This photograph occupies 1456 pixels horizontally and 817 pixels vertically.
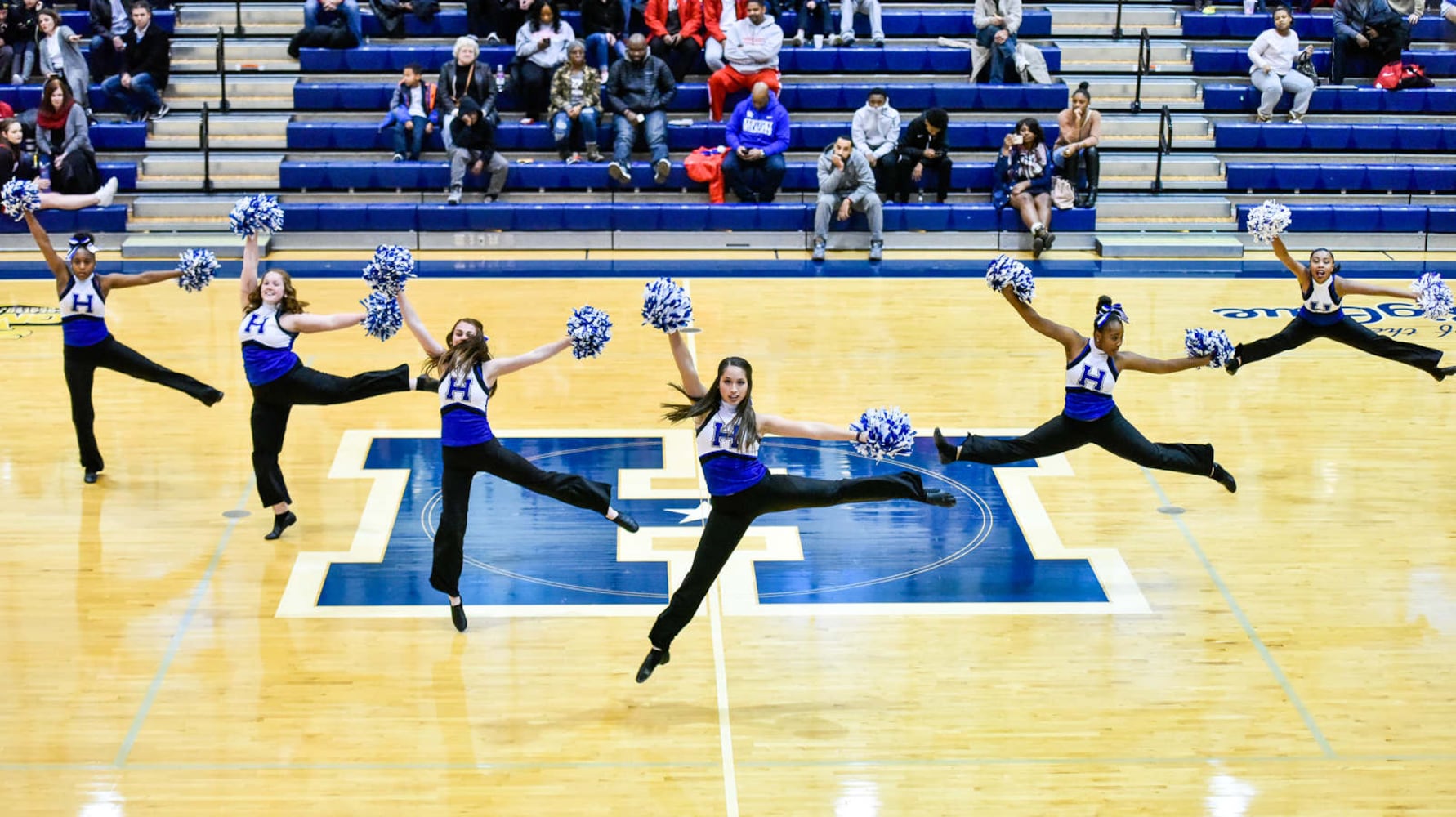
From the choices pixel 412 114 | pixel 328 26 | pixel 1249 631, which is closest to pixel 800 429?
pixel 1249 631

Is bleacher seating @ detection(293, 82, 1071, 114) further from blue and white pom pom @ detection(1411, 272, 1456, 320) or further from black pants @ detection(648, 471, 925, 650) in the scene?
black pants @ detection(648, 471, 925, 650)

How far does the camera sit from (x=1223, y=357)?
9.61 meters

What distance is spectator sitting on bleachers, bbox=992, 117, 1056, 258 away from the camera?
1803cm

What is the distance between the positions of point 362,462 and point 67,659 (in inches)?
126

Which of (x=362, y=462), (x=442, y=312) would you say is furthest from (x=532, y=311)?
(x=362, y=462)

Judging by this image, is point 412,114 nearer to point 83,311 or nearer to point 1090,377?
point 83,311

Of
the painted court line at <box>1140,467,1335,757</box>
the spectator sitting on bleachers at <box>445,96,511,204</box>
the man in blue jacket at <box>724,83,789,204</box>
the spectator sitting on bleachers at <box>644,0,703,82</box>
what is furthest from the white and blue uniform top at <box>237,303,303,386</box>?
the spectator sitting on bleachers at <box>644,0,703,82</box>

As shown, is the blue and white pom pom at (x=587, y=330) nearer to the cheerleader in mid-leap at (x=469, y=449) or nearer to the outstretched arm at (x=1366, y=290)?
the cheerleader in mid-leap at (x=469, y=449)

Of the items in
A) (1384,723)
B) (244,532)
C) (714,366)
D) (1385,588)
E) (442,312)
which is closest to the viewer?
(1384,723)

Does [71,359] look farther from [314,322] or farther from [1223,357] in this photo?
[1223,357]

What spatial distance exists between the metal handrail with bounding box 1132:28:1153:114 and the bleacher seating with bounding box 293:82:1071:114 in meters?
0.99

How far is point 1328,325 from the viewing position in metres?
11.9

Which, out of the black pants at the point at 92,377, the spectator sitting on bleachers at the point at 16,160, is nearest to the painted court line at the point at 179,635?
the black pants at the point at 92,377

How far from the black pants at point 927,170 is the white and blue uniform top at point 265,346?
9907 millimetres
